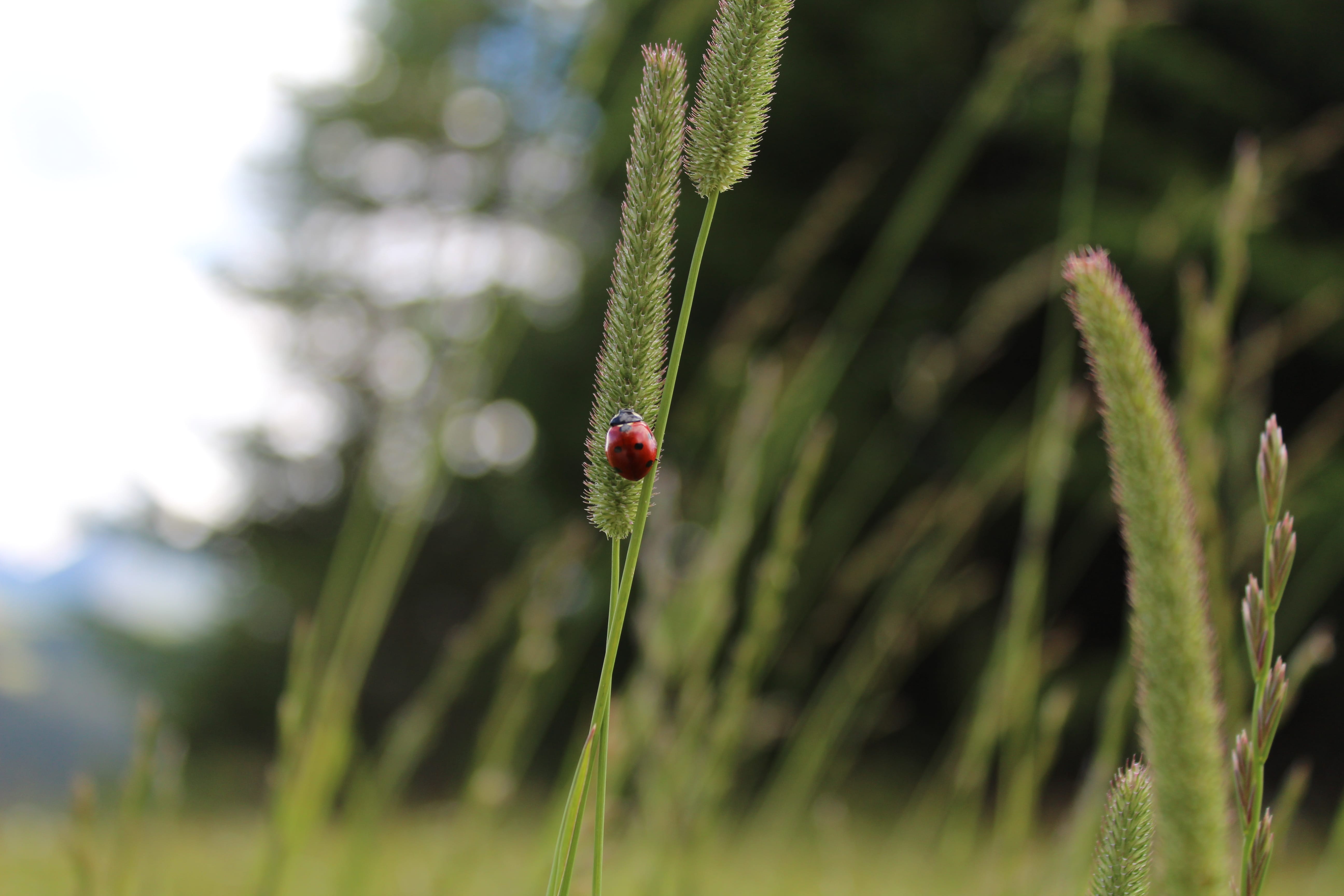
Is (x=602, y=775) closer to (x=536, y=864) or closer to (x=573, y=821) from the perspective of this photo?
(x=573, y=821)

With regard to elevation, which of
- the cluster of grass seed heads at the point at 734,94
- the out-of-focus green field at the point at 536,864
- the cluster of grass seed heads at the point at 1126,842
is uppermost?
the cluster of grass seed heads at the point at 734,94

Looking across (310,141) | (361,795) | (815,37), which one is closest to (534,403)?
(815,37)

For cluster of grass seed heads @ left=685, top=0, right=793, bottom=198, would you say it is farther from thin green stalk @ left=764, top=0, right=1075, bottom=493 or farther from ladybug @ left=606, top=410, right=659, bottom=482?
thin green stalk @ left=764, top=0, right=1075, bottom=493

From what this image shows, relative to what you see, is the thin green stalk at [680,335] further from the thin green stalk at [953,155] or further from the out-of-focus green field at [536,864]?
the thin green stalk at [953,155]

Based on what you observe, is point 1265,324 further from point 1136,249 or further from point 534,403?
point 534,403

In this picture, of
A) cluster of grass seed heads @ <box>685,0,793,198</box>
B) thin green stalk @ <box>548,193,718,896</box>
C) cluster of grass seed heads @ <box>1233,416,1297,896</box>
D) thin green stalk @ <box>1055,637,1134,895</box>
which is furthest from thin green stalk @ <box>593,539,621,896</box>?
thin green stalk @ <box>1055,637,1134,895</box>

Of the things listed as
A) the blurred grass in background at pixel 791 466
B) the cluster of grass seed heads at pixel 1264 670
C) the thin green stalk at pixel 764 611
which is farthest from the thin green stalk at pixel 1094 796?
the cluster of grass seed heads at pixel 1264 670
